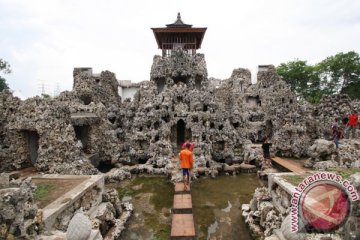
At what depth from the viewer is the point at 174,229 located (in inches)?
254

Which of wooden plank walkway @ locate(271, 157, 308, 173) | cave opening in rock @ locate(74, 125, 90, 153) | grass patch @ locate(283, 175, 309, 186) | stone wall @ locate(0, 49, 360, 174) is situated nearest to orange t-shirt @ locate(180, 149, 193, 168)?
grass patch @ locate(283, 175, 309, 186)

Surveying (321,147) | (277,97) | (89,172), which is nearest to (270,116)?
(277,97)

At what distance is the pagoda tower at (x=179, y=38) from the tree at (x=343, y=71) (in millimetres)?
20011

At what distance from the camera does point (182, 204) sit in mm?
7949

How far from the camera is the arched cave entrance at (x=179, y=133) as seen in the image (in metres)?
15.9

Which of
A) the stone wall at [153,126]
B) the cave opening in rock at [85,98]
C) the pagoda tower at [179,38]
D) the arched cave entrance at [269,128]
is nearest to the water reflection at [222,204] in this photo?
the stone wall at [153,126]

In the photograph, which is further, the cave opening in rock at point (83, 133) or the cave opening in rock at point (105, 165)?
the cave opening in rock at point (105, 165)

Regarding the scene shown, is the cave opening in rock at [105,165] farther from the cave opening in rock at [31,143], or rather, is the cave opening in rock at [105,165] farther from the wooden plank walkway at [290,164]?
the wooden plank walkway at [290,164]

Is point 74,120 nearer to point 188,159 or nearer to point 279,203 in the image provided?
point 188,159

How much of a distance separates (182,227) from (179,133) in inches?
421

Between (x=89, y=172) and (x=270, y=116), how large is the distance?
1223 centimetres

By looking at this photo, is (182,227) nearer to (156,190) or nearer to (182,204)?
(182,204)

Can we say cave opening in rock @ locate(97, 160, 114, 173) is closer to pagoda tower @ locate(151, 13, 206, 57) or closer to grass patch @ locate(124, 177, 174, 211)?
grass patch @ locate(124, 177, 174, 211)

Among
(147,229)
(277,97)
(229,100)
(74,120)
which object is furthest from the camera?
(229,100)
